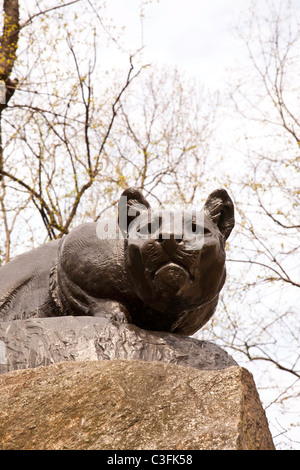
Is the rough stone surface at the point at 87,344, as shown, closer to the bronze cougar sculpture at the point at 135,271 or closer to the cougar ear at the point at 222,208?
the bronze cougar sculpture at the point at 135,271

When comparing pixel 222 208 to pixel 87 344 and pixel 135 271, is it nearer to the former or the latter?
pixel 135 271

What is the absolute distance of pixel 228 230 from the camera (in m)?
4.20

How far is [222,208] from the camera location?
13.7 feet

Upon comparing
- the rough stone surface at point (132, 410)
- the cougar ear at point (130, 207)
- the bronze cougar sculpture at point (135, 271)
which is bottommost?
the rough stone surface at point (132, 410)

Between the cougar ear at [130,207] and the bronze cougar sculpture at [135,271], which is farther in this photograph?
the cougar ear at [130,207]

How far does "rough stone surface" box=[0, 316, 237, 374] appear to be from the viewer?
3.72 meters

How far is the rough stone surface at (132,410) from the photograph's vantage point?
2465mm

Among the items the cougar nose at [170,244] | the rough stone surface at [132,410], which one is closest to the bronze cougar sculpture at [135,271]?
the cougar nose at [170,244]

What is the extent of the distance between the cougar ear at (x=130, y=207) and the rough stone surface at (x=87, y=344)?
0.62 m

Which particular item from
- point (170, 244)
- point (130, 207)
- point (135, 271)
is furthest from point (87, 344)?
point (130, 207)

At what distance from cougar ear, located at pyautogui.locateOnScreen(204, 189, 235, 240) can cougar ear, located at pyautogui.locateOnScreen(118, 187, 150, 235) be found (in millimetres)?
402

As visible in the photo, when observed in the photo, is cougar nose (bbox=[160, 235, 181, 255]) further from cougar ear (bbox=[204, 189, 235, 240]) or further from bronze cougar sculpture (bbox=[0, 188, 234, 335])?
cougar ear (bbox=[204, 189, 235, 240])

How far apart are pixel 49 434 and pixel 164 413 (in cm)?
45

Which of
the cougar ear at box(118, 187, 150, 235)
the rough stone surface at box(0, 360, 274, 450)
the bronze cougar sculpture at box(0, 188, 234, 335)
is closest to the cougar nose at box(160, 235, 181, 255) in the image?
the bronze cougar sculpture at box(0, 188, 234, 335)
